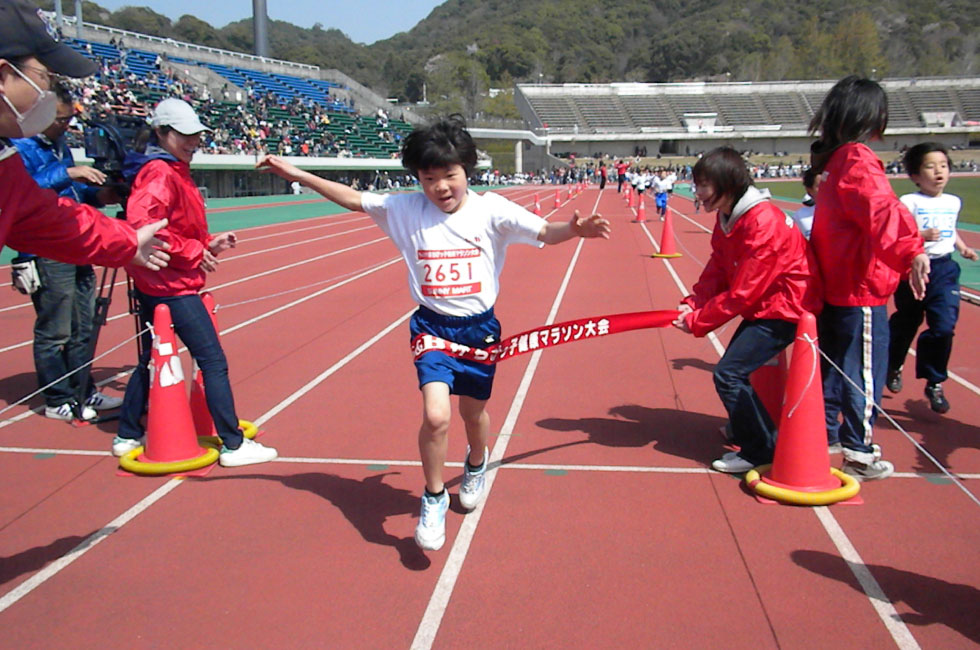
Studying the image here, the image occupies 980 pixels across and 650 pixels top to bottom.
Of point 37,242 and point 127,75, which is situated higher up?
point 127,75

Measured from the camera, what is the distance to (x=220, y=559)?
3.69 meters

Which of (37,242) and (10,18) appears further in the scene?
(37,242)

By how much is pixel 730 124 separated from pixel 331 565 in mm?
110030

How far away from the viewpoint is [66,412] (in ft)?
19.2

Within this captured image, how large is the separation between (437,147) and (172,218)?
196 centimetres

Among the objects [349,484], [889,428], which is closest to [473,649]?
[349,484]

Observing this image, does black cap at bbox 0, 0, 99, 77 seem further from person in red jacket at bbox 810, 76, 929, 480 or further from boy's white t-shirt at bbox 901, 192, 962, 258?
boy's white t-shirt at bbox 901, 192, 962, 258

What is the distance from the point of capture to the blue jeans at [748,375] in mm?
4477

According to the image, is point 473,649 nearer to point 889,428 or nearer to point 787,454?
point 787,454

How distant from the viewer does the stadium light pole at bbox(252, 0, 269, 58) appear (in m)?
71.2

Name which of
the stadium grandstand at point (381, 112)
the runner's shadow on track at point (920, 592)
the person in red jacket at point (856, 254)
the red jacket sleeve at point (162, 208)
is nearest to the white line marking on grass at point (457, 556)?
the runner's shadow on track at point (920, 592)

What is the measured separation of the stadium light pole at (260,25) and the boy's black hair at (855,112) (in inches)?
2977

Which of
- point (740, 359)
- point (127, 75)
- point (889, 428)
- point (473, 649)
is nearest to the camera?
point (473, 649)

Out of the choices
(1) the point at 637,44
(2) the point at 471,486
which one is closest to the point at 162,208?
(2) the point at 471,486
